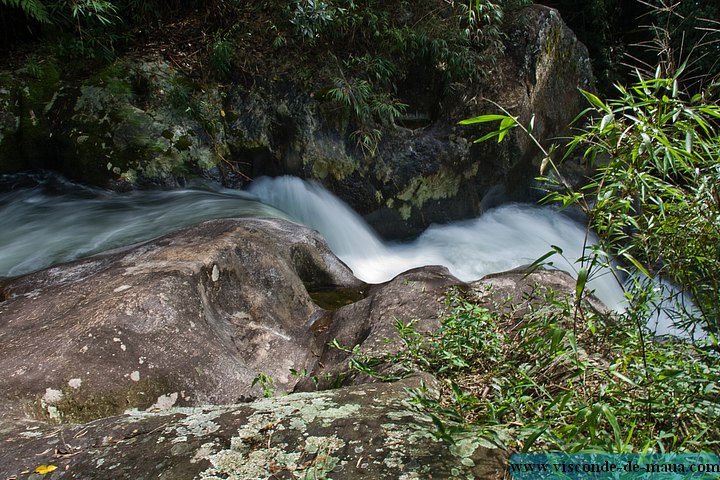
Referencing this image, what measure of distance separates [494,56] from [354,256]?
3.75m

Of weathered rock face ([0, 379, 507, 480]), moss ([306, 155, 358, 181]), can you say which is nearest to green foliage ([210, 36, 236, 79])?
moss ([306, 155, 358, 181])

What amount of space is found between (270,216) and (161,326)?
8.64 ft

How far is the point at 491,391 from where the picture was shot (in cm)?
184

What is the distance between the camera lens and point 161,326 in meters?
2.80

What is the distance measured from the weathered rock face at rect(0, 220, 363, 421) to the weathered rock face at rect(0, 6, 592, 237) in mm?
2519

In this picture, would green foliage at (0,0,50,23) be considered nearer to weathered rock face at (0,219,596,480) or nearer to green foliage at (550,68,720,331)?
weathered rock face at (0,219,596,480)

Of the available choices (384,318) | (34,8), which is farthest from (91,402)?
(34,8)

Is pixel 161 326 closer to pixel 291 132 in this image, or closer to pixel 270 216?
pixel 270 216

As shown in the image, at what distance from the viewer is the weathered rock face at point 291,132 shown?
6117mm

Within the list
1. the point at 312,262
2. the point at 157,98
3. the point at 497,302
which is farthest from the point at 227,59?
the point at 497,302

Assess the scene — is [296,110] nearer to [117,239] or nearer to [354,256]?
[354,256]

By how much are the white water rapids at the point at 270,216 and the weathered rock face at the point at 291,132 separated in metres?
0.25

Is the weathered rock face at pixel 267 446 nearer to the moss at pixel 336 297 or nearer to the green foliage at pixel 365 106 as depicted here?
the moss at pixel 336 297

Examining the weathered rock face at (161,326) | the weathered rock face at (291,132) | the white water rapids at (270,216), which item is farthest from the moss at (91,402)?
the weathered rock face at (291,132)
